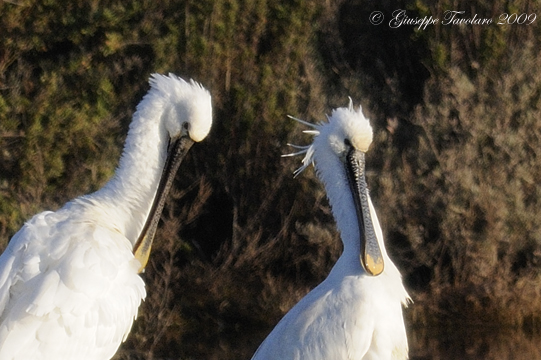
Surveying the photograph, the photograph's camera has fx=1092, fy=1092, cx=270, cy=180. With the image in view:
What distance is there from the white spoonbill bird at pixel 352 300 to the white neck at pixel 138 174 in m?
1.04

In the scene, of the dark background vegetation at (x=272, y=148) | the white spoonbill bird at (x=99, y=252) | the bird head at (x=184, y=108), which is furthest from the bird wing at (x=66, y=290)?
the dark background vegetation at (x=272, y=148)

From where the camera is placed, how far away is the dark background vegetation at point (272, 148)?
11.1 metres

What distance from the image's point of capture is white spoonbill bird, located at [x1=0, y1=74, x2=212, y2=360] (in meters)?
5.52

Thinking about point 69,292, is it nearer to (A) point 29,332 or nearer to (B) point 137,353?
(A) point 29,332

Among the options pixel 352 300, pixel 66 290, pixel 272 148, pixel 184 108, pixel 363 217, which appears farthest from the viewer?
pixel 272 148

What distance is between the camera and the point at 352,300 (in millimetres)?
5793

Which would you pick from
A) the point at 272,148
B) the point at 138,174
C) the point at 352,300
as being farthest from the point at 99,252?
the point at 272,148

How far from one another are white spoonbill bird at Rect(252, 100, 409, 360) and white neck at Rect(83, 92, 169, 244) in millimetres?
1042

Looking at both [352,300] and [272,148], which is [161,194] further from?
[272,148]

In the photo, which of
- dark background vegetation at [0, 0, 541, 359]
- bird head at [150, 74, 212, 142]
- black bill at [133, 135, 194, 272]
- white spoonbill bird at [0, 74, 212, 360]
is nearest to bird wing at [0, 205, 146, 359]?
white spoonbill bird at [0, 74, 212, 360]

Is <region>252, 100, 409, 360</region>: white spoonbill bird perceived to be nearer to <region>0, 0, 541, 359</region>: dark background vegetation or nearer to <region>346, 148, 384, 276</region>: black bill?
<region>346, 148, 384, 276</region>: black bill

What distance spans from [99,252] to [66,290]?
0.31 m

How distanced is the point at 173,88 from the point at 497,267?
5.69 meters

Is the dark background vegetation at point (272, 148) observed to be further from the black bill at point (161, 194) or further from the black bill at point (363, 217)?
the black bill at point (363, 217)
